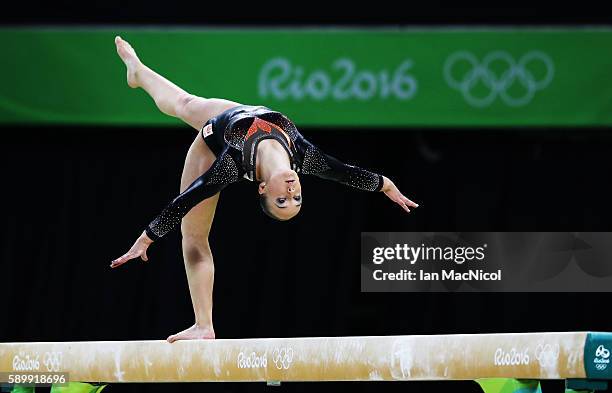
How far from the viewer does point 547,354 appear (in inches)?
163

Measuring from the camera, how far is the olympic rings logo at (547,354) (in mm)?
4129

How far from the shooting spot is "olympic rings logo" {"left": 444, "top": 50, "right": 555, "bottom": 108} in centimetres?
789

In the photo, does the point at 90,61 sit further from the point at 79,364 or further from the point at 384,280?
the point at 79,364

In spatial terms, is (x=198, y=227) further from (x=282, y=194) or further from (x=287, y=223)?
(x=287, y=223)

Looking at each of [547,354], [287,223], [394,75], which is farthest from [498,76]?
[547,354]

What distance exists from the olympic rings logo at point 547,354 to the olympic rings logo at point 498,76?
157 inches

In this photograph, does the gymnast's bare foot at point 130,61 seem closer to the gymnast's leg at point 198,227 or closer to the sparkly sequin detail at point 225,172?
the gymnast's leg at point 198,227

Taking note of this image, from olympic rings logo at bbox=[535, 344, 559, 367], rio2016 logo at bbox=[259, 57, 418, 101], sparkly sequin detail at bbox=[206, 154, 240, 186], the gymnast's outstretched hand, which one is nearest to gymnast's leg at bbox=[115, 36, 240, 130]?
sparkly sequin detail at bbox=[206, 154, 240, 186]

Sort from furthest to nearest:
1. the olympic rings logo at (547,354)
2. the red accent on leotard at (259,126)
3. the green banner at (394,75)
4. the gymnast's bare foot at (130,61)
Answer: the green banner at (394,75)
the gymnast's bare foot at (130,61)
the red accent on leotard at (259,126)
the olympic rings logo at (547,354)

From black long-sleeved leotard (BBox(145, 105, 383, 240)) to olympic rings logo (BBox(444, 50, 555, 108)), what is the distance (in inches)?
124

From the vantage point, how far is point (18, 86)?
8070mm

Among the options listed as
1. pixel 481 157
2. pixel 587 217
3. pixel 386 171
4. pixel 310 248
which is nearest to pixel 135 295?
pixel 310 248

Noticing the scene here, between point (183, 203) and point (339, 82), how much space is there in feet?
11.7

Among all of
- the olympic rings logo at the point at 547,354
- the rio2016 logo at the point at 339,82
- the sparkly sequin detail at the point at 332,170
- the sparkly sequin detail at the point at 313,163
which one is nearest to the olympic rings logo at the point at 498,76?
the rio2016 logo at the point at 339,82
